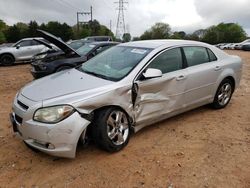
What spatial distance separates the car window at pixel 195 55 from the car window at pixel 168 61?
21cm

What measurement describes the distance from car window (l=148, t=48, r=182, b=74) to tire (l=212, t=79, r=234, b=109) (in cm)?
128

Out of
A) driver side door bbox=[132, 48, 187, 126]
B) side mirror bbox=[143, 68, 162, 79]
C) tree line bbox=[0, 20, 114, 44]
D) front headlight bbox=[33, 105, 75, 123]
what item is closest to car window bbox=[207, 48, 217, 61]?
driver side door bbox=[132, 48, 187, 126]

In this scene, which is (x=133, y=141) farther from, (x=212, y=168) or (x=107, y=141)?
(x=212, y=168)

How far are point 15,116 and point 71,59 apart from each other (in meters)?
4.58

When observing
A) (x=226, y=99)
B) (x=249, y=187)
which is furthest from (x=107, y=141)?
(x=226, y=99)

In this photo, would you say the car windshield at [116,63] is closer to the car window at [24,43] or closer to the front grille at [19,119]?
the front grille at [19,119]

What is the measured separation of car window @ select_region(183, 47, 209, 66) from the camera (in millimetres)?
4621

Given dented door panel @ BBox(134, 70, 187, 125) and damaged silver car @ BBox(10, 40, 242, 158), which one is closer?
damaged silver car @ BBox(10, 40, 242, 158)

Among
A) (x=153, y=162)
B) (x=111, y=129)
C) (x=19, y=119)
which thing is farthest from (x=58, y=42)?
(x=153, y=162)

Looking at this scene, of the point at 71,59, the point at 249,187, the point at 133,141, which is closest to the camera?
the point at 249,187

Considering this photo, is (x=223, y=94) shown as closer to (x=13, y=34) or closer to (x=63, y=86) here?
(x=63, y=86)

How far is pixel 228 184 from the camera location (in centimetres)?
298

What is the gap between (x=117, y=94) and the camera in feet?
11.5

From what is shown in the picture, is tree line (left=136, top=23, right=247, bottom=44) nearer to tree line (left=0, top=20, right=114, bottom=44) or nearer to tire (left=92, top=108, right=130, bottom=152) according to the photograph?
tree line (left=0, top=20, right=114, bottom=44)
